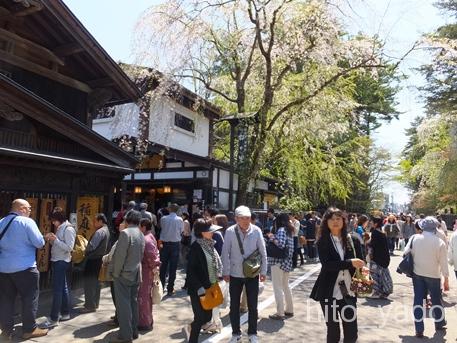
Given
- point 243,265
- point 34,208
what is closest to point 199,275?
point 243,265

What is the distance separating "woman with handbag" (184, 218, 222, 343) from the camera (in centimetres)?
507

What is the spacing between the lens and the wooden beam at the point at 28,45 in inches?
348

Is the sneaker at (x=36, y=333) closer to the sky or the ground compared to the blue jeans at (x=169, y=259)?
closer to the ground

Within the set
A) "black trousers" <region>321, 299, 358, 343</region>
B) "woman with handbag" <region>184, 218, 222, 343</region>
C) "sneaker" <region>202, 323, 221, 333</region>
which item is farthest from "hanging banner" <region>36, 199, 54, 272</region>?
"black trousers" <region>321, 299, 358, 343</region>

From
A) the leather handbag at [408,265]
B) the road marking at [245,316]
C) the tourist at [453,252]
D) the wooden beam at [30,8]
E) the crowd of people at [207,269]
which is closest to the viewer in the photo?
the crowd of people at [207,269]

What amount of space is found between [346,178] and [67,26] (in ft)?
63.9

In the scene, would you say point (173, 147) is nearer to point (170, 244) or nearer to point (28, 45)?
point (28, 45)

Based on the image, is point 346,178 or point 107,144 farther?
point 346,178

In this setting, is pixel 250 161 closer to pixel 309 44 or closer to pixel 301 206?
pixel 309 44

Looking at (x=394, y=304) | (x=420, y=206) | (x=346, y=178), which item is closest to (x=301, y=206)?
(x=346, y=178)

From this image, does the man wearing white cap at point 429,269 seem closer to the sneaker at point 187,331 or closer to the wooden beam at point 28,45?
the sneaker at point 187,331

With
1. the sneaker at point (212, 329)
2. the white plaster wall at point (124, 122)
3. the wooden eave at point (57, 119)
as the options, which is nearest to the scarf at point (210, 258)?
the sneaker at point (212, 329)

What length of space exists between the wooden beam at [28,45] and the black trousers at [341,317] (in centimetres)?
861

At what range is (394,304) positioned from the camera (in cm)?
860
